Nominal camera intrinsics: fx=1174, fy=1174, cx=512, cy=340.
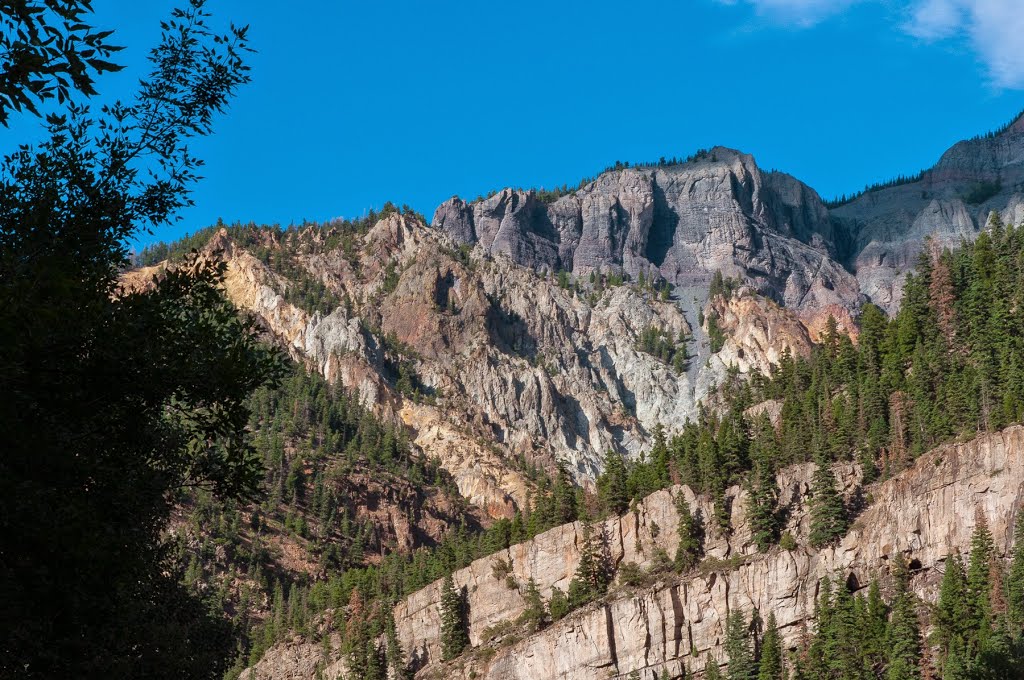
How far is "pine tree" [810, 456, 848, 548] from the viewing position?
93062 millimetres

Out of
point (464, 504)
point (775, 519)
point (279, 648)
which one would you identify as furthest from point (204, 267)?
point (464, 504)

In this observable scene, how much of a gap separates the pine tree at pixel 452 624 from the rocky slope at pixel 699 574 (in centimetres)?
120

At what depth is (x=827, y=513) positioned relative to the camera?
93.4 meters

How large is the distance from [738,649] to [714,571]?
1018cm

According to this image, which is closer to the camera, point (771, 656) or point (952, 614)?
point (952, 614)

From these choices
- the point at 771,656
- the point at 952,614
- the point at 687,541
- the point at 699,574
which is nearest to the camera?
the point at 952,614

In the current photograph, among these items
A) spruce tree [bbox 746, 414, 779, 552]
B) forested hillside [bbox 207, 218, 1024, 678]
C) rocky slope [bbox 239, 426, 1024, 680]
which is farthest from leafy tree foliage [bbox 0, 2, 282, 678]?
spruce tree [bbox 746, 414, 779, 552]

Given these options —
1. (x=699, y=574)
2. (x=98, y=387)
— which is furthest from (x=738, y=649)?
(x=98, y=387)

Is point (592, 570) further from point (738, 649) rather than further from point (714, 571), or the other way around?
point (738, 649)

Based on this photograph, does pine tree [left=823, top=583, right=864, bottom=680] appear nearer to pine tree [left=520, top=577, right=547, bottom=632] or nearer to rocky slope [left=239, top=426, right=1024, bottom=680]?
rocky slope [left=239, top=426, right=1024, bottom=680]

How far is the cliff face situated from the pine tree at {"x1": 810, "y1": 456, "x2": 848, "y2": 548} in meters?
1.00

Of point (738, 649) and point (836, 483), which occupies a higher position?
point (836, 483)

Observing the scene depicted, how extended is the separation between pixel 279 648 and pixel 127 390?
112223 mm

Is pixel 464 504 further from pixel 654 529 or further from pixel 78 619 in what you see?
pixel 78 619
